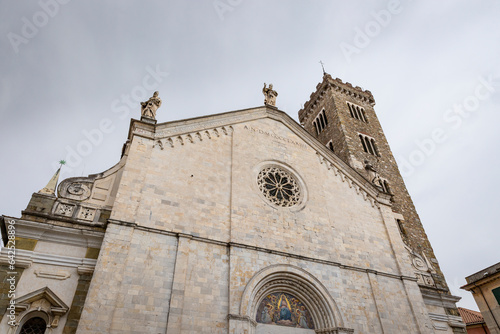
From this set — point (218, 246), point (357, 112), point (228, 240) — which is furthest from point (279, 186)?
point (357, 112)

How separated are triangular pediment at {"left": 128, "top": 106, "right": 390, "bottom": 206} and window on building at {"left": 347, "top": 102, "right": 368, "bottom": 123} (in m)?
12.3

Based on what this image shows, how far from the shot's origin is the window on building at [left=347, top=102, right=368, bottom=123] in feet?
90.1

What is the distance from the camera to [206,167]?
496 inches

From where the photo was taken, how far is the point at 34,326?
835 cm

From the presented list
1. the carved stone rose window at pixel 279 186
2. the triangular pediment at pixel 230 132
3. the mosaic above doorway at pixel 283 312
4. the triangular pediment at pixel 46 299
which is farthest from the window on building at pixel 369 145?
the triangular pediment at pixel 46 299

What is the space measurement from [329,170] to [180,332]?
33.6 ft

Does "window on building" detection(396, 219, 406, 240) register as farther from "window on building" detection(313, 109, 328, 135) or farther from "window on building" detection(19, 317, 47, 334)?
"window on building" detection(19, 317, 47, 334)

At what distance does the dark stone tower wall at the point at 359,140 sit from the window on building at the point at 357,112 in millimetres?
264

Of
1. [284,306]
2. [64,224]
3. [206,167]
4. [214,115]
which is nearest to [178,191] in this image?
[206,167]

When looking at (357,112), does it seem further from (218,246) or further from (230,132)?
(218,246)

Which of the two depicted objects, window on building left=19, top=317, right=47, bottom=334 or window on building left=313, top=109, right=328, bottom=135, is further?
window on building left=313, top=109, right=328, bottom=135

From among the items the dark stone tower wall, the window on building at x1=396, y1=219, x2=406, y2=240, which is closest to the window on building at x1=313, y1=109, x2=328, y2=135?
the dark stone tower wall

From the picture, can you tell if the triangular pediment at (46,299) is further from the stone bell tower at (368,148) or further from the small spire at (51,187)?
the stone bell tower at (368,148)

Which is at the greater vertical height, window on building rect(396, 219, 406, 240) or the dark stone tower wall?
the dark stone tower wall
